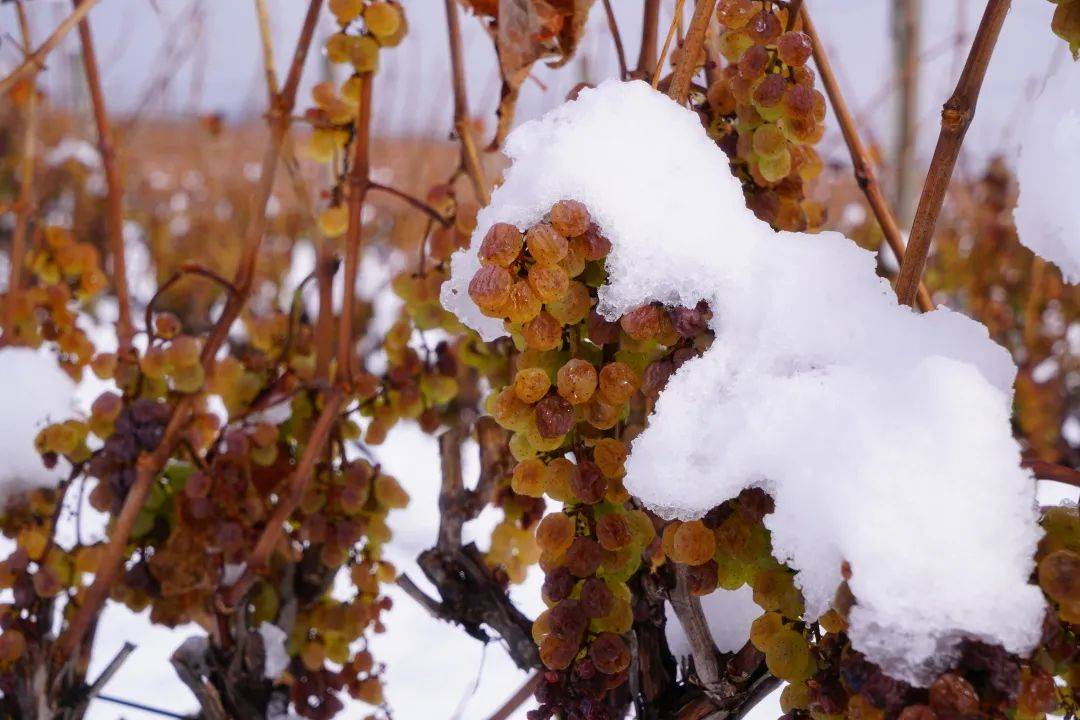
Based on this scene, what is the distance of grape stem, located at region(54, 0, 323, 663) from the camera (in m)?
0.64

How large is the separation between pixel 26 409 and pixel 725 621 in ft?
1.81

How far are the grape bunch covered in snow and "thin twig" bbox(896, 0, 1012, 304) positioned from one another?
0.11 feet

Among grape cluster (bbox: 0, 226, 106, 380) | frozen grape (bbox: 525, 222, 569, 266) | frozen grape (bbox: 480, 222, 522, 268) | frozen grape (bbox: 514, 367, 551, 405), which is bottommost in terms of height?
frozen grape (bbox: 514, 367, 551, 405)

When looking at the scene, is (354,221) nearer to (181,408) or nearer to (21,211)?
(181,408)

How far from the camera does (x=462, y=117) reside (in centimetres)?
68

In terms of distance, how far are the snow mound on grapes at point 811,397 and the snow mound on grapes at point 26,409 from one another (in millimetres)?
459

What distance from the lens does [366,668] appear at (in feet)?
2.30

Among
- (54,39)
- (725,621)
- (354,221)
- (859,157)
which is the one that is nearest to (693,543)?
(725,621)

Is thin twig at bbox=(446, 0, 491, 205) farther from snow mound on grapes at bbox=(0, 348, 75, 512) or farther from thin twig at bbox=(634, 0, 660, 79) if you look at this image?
snow mound on grapes at bbox=(0, 348, 75, 512)

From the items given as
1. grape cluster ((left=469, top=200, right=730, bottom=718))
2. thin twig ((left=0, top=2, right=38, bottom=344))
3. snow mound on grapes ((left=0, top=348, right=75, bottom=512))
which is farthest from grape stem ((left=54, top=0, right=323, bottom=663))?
grape cluster ((left=469, top=200, right=730, bottom=718))

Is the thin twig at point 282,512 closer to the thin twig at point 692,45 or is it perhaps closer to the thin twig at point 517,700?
the thin twig at point 517,700

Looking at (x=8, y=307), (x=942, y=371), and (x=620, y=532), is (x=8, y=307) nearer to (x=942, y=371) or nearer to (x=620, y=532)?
(x=620, y=532)

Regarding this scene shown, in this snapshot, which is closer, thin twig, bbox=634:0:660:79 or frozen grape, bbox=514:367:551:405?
frozen grape, bbox=514:367:551:405

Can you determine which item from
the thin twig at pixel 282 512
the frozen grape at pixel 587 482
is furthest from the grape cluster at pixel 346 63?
the frozen grape at pixel 587 482
